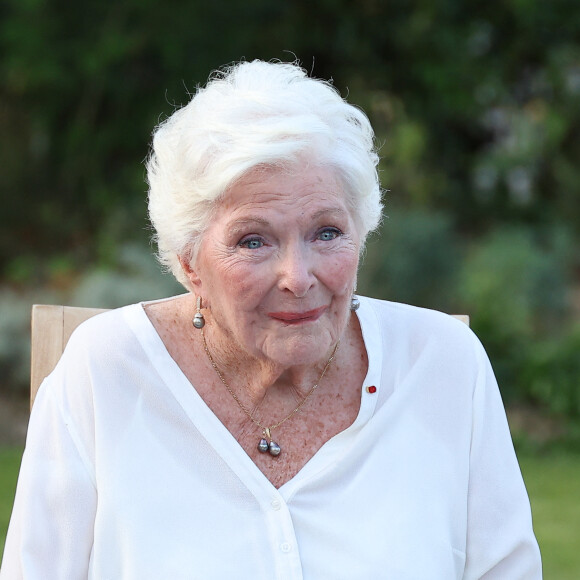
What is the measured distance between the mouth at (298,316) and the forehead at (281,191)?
206 millimetres

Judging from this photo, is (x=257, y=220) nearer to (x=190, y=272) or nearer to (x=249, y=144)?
(x=249, y=144)

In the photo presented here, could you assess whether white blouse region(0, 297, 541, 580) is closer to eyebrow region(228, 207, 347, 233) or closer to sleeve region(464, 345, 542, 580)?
sleeve region(464, 345, 542, 580)

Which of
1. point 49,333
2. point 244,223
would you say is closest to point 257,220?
point 244,223

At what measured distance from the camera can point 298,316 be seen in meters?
2.01

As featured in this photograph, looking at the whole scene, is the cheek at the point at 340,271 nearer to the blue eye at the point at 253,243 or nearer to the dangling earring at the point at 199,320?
the blue eye at the point at 253,243

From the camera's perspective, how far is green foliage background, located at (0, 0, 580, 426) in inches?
282

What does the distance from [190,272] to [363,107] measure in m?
6.41

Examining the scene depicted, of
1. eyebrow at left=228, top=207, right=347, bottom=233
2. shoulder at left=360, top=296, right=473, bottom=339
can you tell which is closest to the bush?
shoulder at left=360, top=296, right=473, bottom=339

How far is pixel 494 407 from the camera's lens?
2.20 metres

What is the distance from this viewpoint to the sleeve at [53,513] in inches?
79.5

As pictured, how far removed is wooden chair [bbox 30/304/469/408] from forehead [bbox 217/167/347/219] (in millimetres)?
622

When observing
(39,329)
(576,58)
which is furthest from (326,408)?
(576,58)

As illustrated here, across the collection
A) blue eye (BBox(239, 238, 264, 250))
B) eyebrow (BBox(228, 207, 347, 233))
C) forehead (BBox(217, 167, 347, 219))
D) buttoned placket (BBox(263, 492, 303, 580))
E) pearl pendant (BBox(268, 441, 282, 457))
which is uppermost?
forehead (BBox(217, 167, 347, 219))

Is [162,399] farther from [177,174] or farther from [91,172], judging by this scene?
[91,172]
